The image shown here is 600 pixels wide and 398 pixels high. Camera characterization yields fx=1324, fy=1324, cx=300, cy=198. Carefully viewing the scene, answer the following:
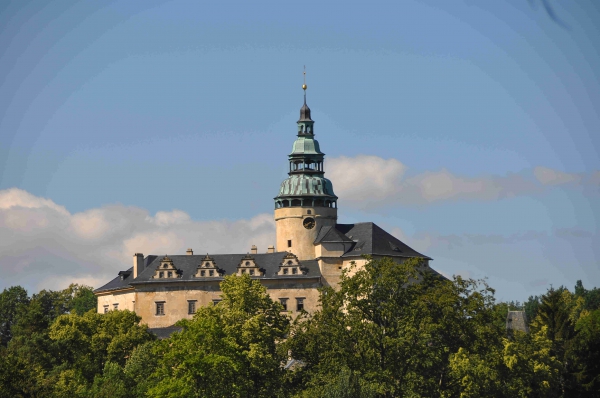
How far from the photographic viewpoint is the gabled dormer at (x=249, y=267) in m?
126

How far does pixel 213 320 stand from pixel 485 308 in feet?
59.2

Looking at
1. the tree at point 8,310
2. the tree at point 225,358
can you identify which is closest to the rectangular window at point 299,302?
the tree at point 225,358

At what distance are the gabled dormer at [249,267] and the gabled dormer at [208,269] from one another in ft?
6.82

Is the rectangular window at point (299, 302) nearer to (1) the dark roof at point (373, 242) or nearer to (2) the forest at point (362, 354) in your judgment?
(1) the dark roof at point (373, 242)

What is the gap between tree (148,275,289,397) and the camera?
275 ft

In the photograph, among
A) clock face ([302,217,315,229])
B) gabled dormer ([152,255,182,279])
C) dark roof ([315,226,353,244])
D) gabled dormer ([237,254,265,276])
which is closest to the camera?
dark roof ([315,226,353,244])

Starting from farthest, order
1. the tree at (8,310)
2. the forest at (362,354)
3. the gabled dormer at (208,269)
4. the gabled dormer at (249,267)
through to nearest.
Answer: the tree at (8,310) < the gabled dormer at (208,269) < the gabled dormer at (249,267) < the forest at (362,354)

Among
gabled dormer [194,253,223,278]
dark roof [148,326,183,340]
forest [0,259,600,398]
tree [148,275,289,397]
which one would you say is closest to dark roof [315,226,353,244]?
gabled dormer [194,253,223,278]

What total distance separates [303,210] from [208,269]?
10.8 meters

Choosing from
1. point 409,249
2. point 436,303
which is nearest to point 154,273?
point 409,249

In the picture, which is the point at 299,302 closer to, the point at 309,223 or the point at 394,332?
the point at 309,223

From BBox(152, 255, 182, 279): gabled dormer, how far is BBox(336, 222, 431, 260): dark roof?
1604cm

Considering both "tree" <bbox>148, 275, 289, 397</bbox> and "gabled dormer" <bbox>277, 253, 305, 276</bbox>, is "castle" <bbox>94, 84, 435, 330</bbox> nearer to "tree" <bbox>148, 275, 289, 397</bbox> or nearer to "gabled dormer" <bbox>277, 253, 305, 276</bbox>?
"gabled dormer" <bbox>277, 253, 305, 276</bbox>

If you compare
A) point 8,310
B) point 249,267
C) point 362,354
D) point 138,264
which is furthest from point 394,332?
point 8,310
